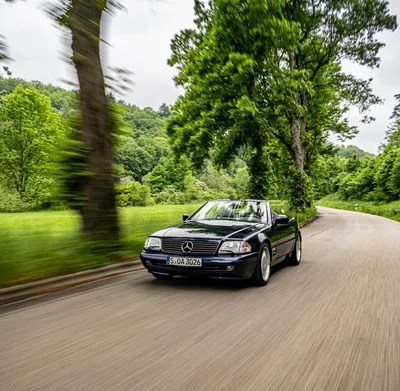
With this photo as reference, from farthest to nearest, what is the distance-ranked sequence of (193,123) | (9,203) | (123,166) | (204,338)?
(9,203) → (193,123) → (123,166) → (204,338)

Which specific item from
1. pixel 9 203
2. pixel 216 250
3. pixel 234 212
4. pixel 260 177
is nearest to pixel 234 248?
pixel 216 250

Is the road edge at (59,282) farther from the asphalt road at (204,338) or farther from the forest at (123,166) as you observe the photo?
the forest at (123,166)

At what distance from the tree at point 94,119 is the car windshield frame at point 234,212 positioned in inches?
72.3

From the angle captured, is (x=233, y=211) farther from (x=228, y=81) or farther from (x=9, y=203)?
(x=9, y=203)

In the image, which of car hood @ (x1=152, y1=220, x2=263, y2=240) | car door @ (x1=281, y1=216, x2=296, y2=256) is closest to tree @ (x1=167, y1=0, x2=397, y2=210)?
car door @ (x1=281, y1=216, x2=296, y2=256)

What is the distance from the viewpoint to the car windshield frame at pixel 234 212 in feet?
24.8

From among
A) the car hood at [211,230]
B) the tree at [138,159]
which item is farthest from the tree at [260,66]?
the tree at [138,159]

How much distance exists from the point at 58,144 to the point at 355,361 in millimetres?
6515

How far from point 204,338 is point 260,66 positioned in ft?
65.3

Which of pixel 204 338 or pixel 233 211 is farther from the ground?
pixel 233 211

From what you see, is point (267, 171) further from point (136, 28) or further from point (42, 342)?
point (42, 342)

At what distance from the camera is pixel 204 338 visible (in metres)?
3.93

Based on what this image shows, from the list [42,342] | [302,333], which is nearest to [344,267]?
[302,333]

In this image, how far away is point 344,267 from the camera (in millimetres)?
8508
